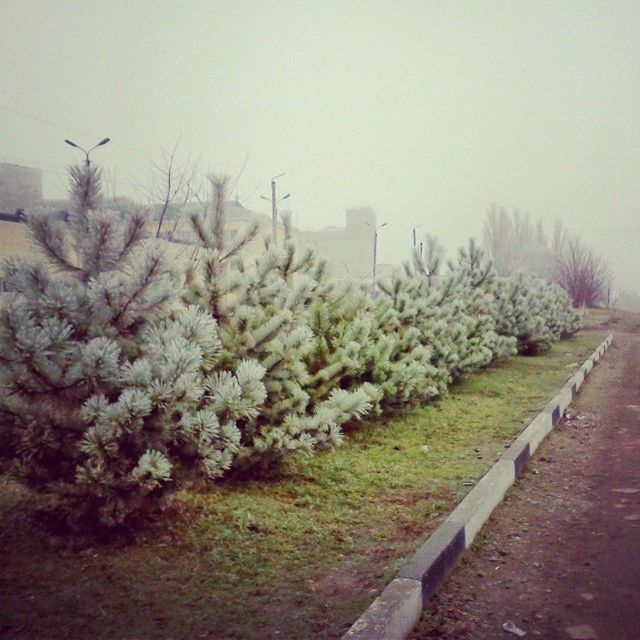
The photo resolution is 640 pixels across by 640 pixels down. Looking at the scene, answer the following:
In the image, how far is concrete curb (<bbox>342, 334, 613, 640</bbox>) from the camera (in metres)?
2.32

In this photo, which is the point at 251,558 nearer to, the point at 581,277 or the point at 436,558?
the point at 436,558

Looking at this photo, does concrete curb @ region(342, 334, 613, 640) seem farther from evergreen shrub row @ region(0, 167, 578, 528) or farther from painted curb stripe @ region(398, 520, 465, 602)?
evergreen shrub row @ region(0, 167, 578, 528)

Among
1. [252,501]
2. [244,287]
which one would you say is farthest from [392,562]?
[244,287]

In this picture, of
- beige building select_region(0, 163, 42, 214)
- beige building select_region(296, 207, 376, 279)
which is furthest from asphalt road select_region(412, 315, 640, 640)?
beige building select_region(296, 207, 376, 279)

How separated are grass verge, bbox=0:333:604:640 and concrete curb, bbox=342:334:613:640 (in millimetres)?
127

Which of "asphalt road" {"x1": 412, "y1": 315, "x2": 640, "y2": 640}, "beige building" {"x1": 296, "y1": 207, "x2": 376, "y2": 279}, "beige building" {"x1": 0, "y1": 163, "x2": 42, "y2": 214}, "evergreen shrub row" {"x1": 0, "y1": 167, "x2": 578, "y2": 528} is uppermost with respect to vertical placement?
"beige building" {"x1": 296, "y1": 207, "x2": 376, "y2": 279}

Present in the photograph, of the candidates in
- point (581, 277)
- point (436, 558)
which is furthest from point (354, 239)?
point (436, 558)

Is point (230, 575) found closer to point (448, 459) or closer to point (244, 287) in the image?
Result: point (244, 287)

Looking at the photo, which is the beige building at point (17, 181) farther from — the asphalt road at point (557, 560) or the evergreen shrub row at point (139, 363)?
the asphalt road at point (557, 560)

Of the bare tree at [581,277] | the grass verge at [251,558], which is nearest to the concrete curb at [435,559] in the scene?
the grass verge at [251,558]

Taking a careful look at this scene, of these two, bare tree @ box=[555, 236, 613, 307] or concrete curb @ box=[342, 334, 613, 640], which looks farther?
bare tree @ box=[555, 236, 613, 307]

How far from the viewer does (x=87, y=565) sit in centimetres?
285

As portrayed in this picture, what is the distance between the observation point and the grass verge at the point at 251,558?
2.40 m

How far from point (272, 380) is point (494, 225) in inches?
2564
